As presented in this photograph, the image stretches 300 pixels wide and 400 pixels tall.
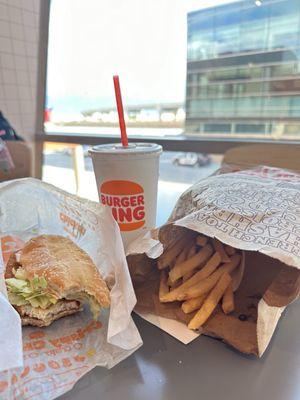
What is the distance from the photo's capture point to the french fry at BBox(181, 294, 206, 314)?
640 millimetres

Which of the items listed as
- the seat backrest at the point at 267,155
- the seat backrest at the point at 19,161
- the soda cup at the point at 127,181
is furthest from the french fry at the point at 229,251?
the seat backrest at the point at 19,161

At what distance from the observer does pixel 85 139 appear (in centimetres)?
178

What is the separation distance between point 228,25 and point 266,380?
142 cm

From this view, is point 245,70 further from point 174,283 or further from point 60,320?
point 60,320

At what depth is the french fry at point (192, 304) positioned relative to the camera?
640mm

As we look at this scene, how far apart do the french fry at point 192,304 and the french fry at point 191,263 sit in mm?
49

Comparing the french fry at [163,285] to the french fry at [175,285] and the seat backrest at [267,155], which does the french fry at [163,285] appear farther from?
the seat backrest at [267,155]

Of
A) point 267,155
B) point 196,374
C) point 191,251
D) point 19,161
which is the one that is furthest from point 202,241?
point 19,161

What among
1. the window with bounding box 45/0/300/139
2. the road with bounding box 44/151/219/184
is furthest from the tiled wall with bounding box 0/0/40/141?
the road with bounding box 44/151/219/184

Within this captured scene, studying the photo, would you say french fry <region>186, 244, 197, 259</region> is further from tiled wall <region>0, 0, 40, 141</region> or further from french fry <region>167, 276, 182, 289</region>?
tiled wall <region>0, 0, 40, 141</region>

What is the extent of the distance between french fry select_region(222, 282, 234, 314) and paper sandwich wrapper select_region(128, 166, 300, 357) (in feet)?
0.05

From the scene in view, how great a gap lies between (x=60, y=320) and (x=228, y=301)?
320 mm

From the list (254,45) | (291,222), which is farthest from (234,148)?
(291,222)

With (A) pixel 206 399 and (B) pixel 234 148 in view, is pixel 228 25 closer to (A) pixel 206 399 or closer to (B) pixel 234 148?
(B) pixel 234 148
